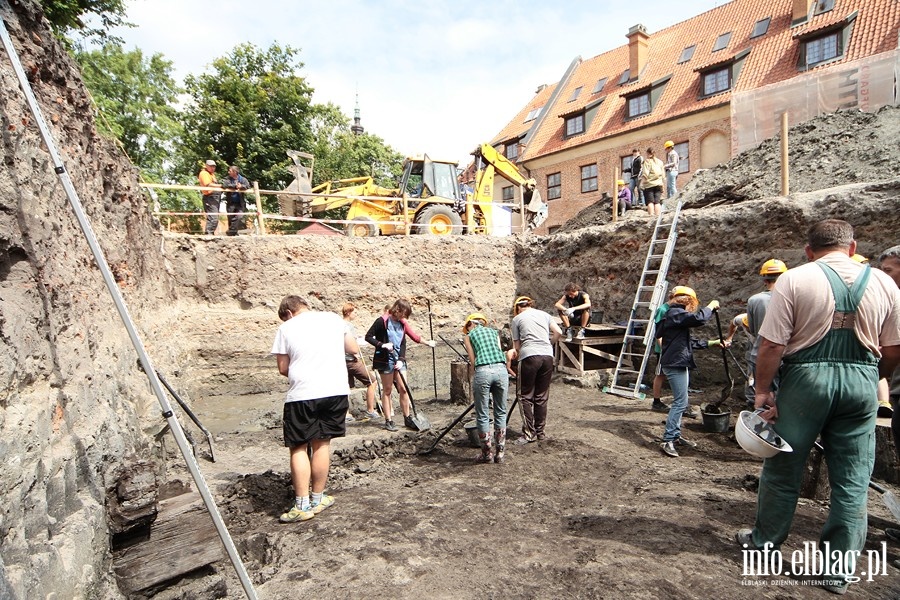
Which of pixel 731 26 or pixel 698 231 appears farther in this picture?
pixel 731 26

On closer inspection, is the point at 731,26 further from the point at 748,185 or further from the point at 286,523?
the point at 286,523

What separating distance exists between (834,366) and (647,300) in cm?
733

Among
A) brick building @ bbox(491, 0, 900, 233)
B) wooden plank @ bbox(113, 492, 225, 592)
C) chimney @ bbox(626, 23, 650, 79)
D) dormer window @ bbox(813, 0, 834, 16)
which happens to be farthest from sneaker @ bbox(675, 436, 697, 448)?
chimney @ bbox(626, 23, 650, 79)

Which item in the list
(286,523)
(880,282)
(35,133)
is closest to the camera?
(880,282)

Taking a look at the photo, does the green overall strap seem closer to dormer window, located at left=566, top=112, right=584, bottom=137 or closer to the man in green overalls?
the man in green overalls

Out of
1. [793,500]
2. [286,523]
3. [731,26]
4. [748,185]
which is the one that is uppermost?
[731,26]

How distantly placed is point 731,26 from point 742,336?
21843 mm

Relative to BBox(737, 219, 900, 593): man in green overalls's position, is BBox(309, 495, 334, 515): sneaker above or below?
below

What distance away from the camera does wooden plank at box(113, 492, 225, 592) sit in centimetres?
296

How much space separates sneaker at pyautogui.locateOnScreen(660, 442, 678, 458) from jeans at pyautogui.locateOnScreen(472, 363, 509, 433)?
1.81m

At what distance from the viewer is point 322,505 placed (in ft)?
13.8

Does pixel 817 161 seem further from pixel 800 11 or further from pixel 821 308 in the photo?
pixel 800 11

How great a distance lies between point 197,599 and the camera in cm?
295

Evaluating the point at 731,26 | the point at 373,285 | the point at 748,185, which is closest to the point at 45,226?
the point at 373,285
